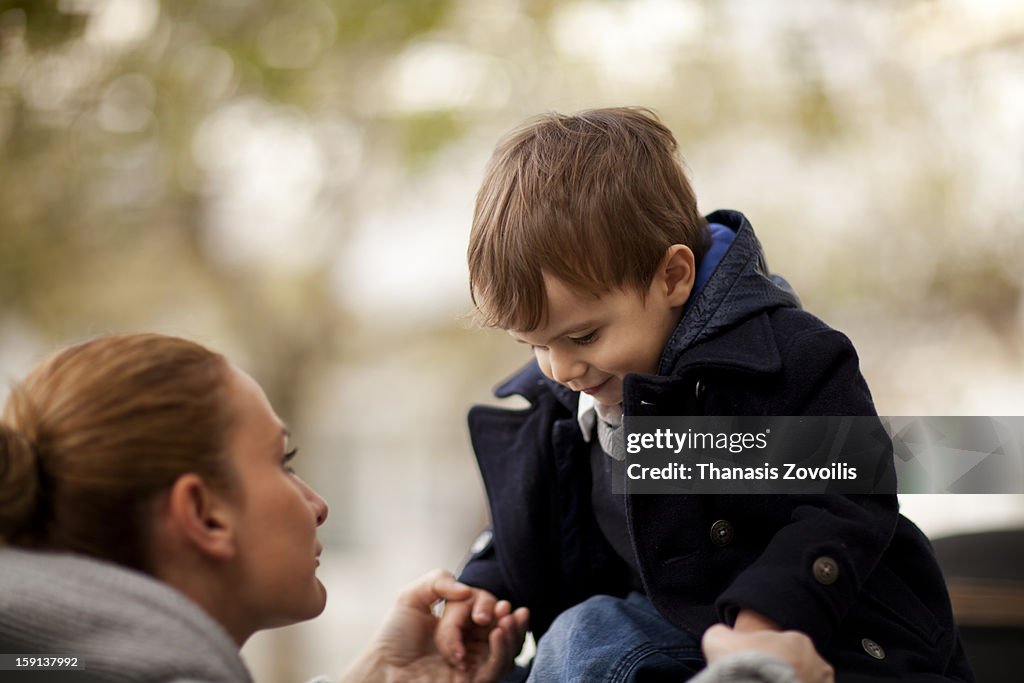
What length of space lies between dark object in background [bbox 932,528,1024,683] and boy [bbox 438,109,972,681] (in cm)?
68

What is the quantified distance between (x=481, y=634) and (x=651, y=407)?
50 centimetres

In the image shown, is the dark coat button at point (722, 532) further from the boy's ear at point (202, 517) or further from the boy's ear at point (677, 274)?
the boy's ear at point (202, 517)

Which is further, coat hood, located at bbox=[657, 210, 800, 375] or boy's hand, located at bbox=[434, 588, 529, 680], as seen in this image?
boy's hand, located at bbox=[434, 588, 529, 680]

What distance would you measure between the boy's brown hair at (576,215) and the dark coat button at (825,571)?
17.3 inches

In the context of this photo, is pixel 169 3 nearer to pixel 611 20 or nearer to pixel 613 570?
pixel 611 20

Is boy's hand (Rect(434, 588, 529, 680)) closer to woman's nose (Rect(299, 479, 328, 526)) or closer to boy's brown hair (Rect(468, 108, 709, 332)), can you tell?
woman's nose (Rect(299, 479, 328, 526))

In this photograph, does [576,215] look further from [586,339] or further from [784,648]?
[784,648]

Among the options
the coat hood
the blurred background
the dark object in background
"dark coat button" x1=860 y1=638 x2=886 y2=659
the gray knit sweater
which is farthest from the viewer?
the blurred background

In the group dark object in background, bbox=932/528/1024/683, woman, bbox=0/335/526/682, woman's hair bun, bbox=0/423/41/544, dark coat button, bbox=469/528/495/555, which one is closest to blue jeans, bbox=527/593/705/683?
dark coat button, bbox=469/528/495/555

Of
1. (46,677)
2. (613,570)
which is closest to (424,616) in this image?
(613,570)

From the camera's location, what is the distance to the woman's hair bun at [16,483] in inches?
44.4

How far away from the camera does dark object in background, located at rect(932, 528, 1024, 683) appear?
6.68 feet

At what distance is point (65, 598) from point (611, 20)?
13.4 ft

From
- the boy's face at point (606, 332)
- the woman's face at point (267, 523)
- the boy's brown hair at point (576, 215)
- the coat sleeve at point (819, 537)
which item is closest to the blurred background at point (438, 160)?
the boy's brown hair at point (576, 215)
